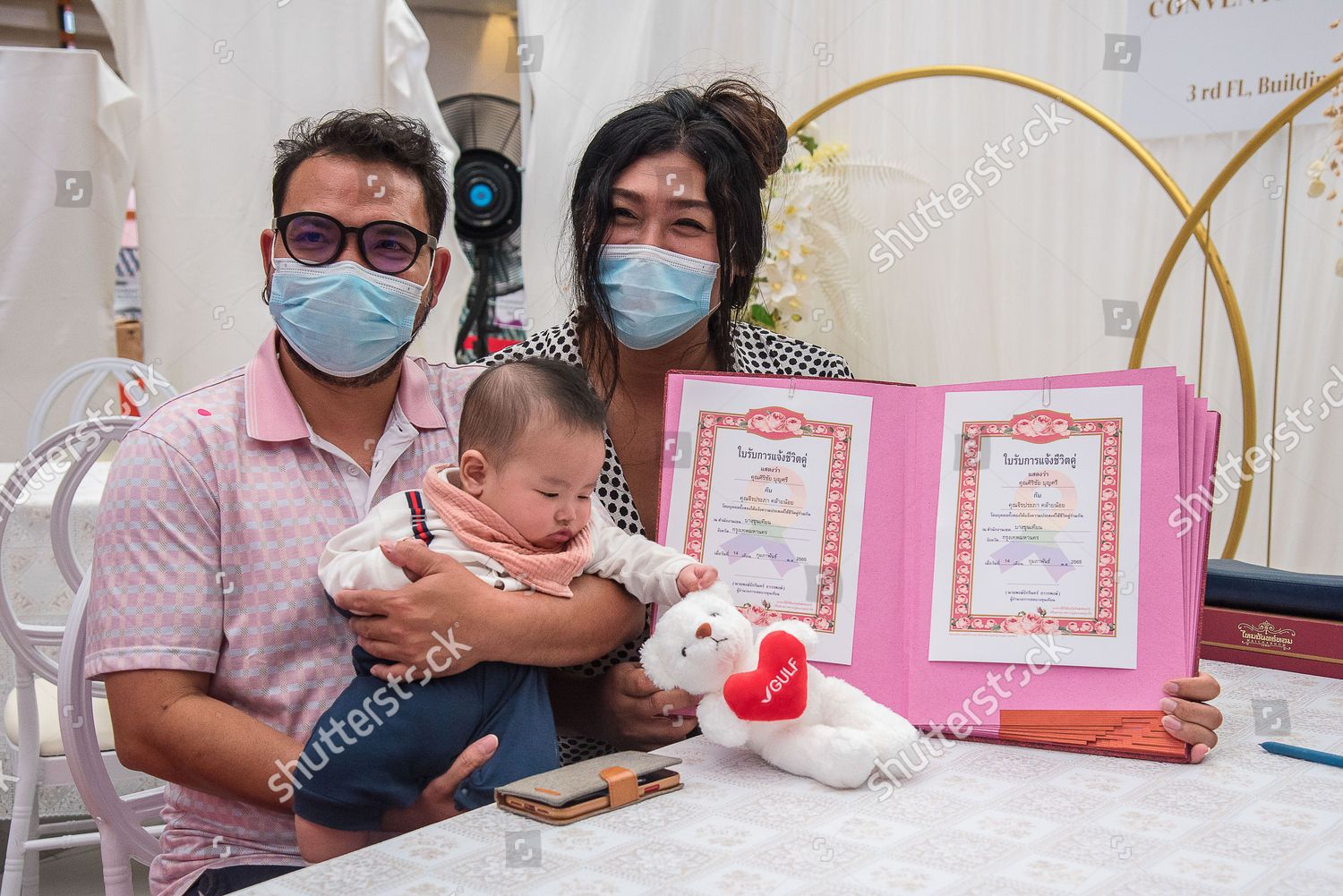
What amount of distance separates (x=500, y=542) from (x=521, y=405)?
0.61ft

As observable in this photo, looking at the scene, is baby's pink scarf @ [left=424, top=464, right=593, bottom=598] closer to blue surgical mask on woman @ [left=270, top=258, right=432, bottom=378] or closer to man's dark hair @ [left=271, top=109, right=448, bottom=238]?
blue surgical mask on woman @ [left=270, top=258, right=432, bottom=378]

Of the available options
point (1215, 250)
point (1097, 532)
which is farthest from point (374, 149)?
point (1215, 250)

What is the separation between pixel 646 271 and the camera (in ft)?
5.48

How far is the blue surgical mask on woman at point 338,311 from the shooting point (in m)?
1.51

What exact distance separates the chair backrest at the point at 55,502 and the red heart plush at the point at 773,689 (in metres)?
1.72

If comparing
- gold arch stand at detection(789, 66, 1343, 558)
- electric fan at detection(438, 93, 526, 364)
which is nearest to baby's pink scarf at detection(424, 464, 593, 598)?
gold arch stand at detection(789, 66, 1343, 558)

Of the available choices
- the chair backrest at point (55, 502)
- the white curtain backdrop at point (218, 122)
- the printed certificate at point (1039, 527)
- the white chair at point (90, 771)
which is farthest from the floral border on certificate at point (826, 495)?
the white curtain backdrop at point (218, 122)

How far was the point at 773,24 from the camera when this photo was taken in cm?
394

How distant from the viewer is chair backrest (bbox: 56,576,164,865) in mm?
1600

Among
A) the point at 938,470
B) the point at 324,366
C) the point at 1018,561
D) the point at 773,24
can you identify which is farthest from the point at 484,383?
the point at 773,24

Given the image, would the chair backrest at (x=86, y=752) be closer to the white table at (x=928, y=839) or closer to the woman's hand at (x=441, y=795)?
the woman's hand at (x=441, y=795)

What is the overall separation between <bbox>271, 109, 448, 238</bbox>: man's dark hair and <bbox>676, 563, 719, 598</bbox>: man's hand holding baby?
68cm

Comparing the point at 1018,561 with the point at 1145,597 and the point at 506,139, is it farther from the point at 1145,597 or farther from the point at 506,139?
the point at 506,139

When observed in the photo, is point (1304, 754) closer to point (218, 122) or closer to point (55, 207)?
point (218, 122)
